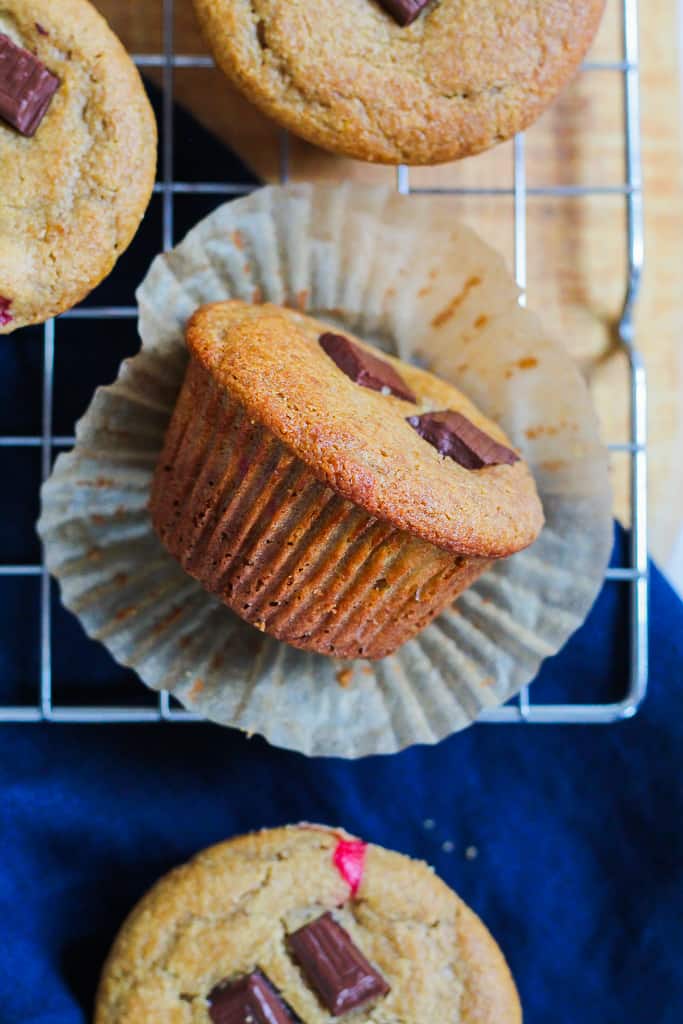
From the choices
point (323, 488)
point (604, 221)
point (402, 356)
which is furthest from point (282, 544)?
point (604, 221)

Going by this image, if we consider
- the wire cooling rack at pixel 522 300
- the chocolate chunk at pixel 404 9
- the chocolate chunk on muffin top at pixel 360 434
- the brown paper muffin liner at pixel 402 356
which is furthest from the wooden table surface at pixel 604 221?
the chocolate chunk on muffin top at pixel 360 434

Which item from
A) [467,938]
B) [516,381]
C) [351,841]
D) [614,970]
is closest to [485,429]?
[516,381]

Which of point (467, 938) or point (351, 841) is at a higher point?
point (351, 841)

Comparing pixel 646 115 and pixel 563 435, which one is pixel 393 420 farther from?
pixel 646 115

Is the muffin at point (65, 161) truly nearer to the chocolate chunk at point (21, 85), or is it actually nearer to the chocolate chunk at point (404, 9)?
the chocolate chunk at point (21, 85)

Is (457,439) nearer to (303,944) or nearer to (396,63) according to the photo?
(396,63)

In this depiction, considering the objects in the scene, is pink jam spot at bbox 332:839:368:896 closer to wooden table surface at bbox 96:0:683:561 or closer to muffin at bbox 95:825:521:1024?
muffin at bbox 95:825:521:1024

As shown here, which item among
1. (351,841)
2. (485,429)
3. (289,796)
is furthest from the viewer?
(289,796)
